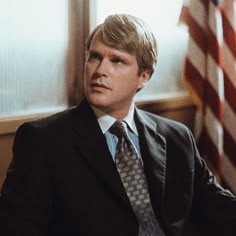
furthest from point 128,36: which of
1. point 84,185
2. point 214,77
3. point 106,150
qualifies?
point 214,77

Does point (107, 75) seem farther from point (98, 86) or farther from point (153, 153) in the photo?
point (153, 153)

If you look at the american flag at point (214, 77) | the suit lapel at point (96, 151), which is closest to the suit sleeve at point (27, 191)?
the suit lapel at point (96, 151)

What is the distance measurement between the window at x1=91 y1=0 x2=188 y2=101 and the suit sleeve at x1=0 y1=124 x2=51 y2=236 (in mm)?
995

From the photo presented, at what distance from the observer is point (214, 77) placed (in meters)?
2.38

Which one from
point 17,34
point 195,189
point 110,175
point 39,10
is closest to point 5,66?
point 17,34

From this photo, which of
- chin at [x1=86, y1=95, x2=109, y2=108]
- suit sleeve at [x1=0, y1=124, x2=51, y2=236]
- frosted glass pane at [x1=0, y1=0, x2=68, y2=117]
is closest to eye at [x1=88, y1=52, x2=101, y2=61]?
chin at [x1=86, y1=95, x2=109, y2=108]

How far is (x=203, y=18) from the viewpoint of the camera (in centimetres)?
240

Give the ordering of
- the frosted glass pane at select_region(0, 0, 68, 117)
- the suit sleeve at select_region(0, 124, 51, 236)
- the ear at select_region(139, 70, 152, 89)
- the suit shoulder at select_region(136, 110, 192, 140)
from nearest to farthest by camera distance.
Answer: the suit sleeve at select_region(0, 124, 51, 236) < the ear at select_region(139, 70, 152, 89) < the suit shoulder at select_region(136, 110, 192, 140) < the frosted glass pane at select_region(0, 0, 68, 117)

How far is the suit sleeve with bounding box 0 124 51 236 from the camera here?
144 centimetres

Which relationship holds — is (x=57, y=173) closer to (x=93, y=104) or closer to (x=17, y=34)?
(x=93, y=104)

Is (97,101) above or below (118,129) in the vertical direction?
above

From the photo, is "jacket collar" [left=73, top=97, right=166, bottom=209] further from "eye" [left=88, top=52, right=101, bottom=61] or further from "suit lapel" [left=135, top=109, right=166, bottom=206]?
"eye" [left=88, top=52, right=101, bottom=61]

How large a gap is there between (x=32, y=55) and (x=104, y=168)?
64 cm

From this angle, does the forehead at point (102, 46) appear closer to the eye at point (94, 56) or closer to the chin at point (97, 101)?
the eye at point (94, 56)
